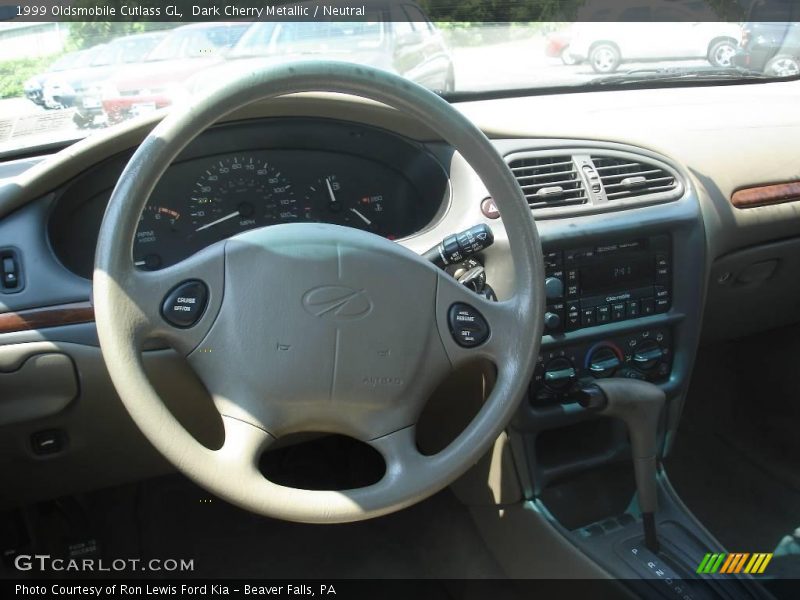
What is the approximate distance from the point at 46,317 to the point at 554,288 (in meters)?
1.18

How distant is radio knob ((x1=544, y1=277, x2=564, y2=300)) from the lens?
6.51 feet

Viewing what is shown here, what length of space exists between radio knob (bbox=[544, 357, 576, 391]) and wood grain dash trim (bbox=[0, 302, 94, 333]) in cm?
111

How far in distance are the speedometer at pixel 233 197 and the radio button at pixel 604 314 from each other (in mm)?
877

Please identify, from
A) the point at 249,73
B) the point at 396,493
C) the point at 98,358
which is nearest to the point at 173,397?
the point at 98,358

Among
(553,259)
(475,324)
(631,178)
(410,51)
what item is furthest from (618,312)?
(410,51)

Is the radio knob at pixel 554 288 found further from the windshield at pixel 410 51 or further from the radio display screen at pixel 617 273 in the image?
the windshield at pixel 410 51

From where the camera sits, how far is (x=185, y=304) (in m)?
1.38

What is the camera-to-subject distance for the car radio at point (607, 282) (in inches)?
78.9

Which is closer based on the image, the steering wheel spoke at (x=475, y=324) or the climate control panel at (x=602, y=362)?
the steering wheel spoke at (x=475, y=324)

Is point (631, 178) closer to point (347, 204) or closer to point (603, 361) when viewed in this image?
point (603, 361)

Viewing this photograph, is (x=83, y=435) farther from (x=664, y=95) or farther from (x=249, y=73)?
(x=664, y=95)

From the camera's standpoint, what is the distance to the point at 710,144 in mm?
2363

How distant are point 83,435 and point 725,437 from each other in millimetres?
2097

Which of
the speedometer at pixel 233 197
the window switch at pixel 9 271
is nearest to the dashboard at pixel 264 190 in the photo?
the speedometer at pixel 233 197
